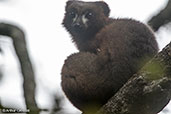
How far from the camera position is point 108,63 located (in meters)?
4.91

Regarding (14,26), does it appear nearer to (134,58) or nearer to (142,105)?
(142,105)

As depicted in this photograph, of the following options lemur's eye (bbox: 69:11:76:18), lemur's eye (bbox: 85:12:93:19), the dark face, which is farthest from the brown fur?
lemur's eye (bbox: 69:11:76:18)

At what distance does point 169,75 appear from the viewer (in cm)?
328

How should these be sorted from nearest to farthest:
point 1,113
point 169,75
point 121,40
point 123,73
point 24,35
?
point 1,113 → point 24,35 → point 169,75 → point 123,73 → point 121,40

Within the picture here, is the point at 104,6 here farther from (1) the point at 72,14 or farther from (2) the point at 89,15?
(1) the point at 72,14

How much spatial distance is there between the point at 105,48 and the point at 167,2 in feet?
6.61

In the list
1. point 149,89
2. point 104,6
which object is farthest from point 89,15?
point 149,89

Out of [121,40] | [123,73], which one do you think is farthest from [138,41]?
[123,73]

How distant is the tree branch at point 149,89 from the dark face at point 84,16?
2.86 meters

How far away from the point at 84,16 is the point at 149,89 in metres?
3.41

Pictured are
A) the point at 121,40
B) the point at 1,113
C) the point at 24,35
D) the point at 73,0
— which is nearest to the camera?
the point at 1,113

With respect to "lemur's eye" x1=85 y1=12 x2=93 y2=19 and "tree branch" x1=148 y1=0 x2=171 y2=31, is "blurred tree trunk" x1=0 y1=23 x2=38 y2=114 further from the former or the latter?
"lemur's eye" x1=85 y1=12 x2=93 y2=19

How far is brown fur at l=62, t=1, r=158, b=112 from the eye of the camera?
481 cm

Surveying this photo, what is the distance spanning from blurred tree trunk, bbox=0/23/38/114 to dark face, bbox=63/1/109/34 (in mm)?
3110
